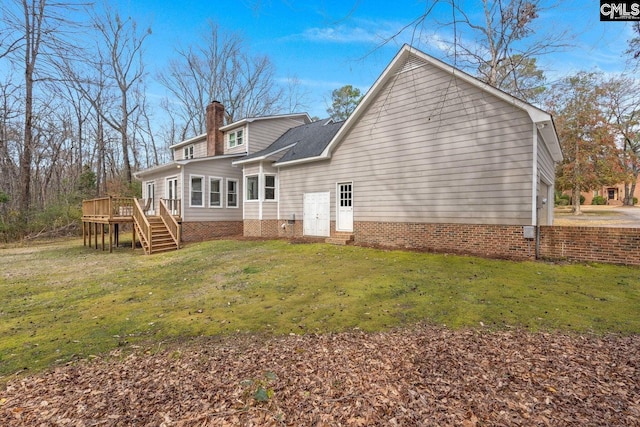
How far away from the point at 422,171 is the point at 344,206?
3589 millimetres

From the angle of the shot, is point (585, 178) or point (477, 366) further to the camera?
point (585, 178)

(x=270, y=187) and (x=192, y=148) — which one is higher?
(x=192, y=148)

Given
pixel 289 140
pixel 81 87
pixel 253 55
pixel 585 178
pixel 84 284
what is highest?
pixel 253 55

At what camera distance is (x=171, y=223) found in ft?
44.4

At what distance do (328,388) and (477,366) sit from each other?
1612mm

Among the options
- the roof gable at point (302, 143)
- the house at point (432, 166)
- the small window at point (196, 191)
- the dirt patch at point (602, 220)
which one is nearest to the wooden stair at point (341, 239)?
the house at point (432, 166)

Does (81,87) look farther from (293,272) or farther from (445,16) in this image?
(445,16)

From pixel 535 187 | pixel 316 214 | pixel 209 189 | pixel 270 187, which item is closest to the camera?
pixel 535 187

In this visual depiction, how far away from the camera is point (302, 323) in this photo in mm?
4492

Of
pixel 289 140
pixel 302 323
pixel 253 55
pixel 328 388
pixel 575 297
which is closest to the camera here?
pixel 328 388

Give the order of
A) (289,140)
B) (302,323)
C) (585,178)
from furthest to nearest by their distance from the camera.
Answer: (585,178), (289,140), (302,323)

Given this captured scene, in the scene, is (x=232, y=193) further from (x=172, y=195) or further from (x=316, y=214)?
(x=316, y=214)

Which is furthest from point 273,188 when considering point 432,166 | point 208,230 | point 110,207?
point 432,166

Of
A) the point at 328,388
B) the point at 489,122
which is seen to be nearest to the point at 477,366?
the point at 328,388
